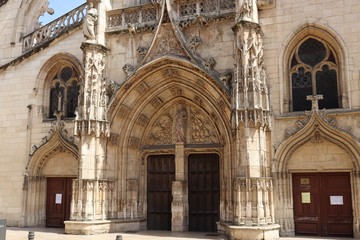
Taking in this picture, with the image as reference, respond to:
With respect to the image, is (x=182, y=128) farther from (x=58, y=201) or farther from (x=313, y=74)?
(x=58, y=201)

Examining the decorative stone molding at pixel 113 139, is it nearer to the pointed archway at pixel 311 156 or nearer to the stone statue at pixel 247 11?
the pointed archway at pixel 311 156

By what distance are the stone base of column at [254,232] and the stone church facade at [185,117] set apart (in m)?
0.05

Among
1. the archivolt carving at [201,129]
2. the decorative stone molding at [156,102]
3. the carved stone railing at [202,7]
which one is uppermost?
the carved stone railing at [202,7]

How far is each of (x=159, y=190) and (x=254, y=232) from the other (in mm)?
4950

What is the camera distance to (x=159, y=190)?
15922 millimetres

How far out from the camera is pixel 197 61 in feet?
46.8

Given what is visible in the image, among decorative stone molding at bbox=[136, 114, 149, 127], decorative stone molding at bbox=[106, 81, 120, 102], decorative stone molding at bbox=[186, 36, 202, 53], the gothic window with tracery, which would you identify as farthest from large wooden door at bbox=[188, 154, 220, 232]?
the gothic window with tracery

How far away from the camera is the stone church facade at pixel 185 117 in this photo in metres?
12.9

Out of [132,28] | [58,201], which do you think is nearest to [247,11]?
[132,28]

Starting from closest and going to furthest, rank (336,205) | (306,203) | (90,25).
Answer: (336,205), (306,203), (90,25)

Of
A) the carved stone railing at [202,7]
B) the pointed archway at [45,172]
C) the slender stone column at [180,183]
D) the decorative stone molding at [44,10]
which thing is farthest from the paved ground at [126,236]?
the decorative stone molding at [44,10]

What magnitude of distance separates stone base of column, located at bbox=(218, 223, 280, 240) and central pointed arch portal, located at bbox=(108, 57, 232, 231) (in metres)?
2.14

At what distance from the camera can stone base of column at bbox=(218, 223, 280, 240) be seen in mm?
11914

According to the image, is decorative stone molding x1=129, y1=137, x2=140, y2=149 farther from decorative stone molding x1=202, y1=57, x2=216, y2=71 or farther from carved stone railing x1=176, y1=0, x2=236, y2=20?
carved stone railing x1=176, y1=0, x2=236, y2=20
